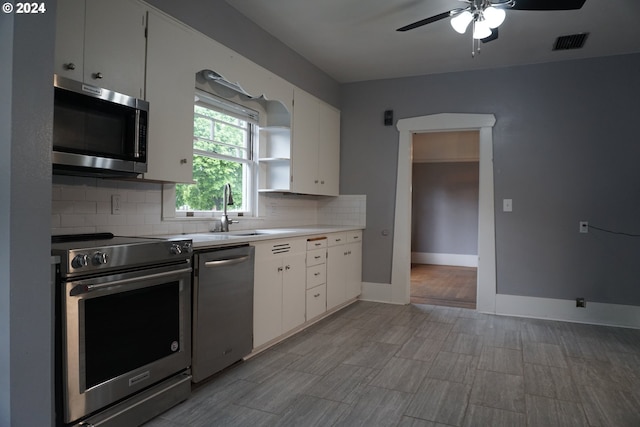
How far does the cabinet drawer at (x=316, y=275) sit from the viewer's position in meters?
3.73

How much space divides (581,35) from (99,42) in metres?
3.79

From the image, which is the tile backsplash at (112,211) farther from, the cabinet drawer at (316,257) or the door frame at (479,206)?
the door frame at (479,206)

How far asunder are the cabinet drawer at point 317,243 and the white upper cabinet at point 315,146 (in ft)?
1.83

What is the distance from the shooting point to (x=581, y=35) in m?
A: 3.64

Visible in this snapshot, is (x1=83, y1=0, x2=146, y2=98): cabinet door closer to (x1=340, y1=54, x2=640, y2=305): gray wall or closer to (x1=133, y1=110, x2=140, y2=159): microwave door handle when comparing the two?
(x1=133, y1=110, x2=140, y2=159): microwave door handle

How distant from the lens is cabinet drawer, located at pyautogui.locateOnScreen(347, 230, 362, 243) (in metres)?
4.64

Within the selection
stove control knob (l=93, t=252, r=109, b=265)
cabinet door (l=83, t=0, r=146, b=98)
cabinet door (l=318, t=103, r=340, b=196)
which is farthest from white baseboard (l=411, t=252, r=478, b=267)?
stove control knob (l=93, t=252, r=109, b=265)

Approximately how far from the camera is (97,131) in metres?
2.03

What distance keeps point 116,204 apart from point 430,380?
2.25 meters

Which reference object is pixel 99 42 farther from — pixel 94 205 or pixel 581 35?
pixel 581 35

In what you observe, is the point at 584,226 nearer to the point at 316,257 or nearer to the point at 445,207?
the point at 316,257

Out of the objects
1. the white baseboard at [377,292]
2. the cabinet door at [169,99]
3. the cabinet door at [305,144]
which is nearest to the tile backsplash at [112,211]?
the cabinet door at [169,99]

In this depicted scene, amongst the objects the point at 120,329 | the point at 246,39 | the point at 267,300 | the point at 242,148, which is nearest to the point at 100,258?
the point at 120,329

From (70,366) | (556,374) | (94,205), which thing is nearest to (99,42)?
(94,205)
